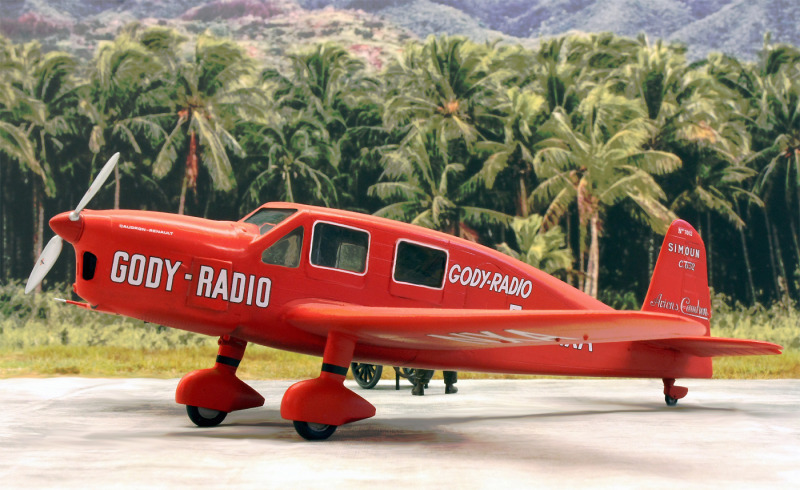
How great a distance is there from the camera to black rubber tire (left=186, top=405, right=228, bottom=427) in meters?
8.21

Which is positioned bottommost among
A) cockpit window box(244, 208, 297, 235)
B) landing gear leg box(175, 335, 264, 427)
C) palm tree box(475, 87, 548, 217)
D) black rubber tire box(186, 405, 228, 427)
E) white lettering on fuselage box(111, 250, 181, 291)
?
black rubber tire box(186, 405, 228, 427)

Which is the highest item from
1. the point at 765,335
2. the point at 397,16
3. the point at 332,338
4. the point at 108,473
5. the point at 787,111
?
the point at 397,16

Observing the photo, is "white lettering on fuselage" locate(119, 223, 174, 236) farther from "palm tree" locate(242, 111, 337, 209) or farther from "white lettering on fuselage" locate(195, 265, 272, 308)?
"palm tree" locate(242, 111, 337, 209)

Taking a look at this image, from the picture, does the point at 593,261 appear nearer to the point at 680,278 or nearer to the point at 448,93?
the point at 448,93

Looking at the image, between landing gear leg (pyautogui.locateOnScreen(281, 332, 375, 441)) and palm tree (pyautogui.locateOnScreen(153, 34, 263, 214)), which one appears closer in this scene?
landing gear leg (pyautogui.locateOnScreen(281, 332, 375, 441))

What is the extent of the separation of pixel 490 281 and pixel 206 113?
28.8 metres

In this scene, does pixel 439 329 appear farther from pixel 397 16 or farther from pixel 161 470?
pixel 397 16

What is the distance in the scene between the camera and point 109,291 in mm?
7195

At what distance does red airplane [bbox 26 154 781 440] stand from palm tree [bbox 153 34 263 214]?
88.0 feet

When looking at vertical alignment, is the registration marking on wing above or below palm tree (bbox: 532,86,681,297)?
below

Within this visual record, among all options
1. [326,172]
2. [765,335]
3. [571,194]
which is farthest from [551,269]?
[326,172]

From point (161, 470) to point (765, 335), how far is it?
2275cm

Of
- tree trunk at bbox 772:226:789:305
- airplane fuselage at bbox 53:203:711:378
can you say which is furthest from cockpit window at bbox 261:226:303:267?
tree trunk at bbox 772:226:789:305

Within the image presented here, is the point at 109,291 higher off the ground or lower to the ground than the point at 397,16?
lower
